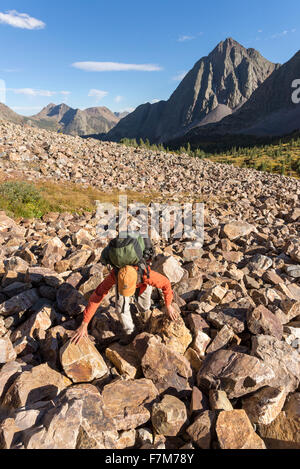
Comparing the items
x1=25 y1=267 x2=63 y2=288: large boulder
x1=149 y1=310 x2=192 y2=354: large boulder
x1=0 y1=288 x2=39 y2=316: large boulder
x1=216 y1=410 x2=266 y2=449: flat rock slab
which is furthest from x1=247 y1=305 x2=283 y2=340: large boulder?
x1=0 y1=288 x2=39 y2=316: large boulder

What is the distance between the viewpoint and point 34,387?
3.13 metres

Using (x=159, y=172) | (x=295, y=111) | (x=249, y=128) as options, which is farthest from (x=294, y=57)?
(x=159, y=172)

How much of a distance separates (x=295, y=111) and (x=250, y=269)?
175831 mm

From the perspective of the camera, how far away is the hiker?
3428 millimetres

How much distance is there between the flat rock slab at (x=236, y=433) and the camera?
257cm

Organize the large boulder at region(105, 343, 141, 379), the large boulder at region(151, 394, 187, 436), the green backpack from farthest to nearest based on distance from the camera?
the large boulder at region(105, 343, 141, 379), the green backpack, the large boulder at region(151, 394, 187, 436)

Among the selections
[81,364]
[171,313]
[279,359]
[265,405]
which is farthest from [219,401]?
[81,364]

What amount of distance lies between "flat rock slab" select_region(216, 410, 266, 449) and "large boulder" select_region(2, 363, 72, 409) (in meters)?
1.95

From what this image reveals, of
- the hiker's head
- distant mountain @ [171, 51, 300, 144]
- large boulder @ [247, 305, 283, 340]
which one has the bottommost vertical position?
large boulder @ [247, 305, 283, 340]

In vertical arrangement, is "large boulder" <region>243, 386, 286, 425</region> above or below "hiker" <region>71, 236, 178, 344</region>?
below

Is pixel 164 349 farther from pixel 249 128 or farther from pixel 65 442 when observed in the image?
pixel 249 128

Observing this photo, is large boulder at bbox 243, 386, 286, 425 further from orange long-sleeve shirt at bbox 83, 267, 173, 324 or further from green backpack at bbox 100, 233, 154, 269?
green backpack at bbox 100, 233, 154, 269

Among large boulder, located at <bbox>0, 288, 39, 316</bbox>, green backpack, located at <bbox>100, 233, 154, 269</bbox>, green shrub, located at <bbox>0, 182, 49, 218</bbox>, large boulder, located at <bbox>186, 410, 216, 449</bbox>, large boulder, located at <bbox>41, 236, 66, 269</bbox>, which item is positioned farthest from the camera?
green shrub, located at <bbox>0, 182, 49, 218</bbox>

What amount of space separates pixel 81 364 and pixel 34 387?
59 cm
